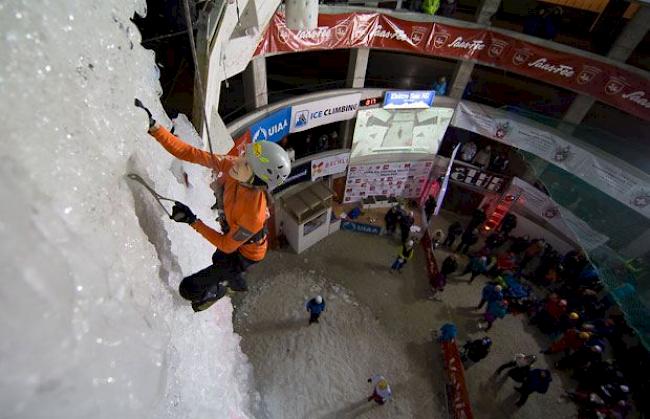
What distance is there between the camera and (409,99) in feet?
41.9

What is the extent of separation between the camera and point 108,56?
1.90 metres

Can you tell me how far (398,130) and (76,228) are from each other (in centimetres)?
1316

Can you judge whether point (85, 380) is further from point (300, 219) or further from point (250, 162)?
point (300, 219)

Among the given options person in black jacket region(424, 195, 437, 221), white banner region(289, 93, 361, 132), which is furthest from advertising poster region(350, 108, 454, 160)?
person in black jacket region(424, 195, 437, 221)

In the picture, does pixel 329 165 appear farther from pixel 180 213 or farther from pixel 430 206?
pixel 180 213

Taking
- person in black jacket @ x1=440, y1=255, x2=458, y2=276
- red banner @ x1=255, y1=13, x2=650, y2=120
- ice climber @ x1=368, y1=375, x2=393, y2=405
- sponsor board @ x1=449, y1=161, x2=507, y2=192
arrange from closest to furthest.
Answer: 1. ice climber @ x1=368, y1=375, x2=393, y2=405
2. red banner @ x1=255, y1=13, x2=650, y2=120
3. person in black jacket @ x1=440, y1=255, x2=458, y2=276
4. sponsor board @ x1=449, y1=161, x2=507, y2=192

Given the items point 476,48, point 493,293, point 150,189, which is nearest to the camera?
point 150,189

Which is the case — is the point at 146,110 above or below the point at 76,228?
below

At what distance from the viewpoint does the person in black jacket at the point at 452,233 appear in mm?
13641

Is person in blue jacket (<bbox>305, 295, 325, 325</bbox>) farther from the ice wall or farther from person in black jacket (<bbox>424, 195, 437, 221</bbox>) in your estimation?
the ice wall

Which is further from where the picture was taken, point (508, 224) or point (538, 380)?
point (508, 224)

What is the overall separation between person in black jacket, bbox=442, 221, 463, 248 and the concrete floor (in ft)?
5.16

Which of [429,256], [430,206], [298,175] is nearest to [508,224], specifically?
[430,206]

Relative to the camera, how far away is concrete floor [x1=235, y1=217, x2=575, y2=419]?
31.6ft
